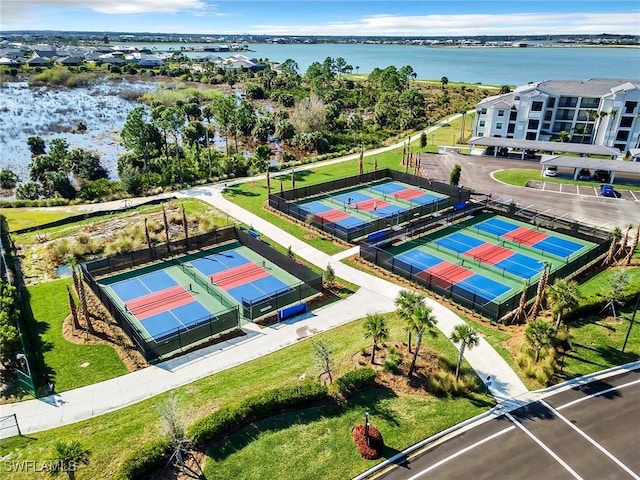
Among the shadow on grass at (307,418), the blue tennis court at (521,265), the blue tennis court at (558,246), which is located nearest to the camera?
the shadow on grass at (307,418)

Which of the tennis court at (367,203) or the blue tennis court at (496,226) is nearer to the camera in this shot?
the blue tennis court at (496,226)

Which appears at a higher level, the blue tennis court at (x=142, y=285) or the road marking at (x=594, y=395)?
the road marking at (x=594, y=395)

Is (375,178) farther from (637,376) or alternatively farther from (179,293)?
(637,376)

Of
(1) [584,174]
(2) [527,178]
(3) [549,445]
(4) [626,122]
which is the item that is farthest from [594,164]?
(3) [549,445]

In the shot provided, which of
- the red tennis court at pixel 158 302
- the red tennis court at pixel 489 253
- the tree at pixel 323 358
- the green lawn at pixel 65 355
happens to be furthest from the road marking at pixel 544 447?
the red tennis court at pixel 158 302

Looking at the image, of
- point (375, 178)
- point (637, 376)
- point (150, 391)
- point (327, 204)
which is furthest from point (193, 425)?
point (375, 178)

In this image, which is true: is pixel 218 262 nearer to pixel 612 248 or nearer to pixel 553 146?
pixel 612 248

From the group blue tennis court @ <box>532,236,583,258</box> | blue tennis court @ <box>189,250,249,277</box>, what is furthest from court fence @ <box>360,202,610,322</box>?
blue tennis court @ <box>189,250,249,277</box>

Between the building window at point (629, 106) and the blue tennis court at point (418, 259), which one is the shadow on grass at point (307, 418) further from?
the building window at point (629, 106)
